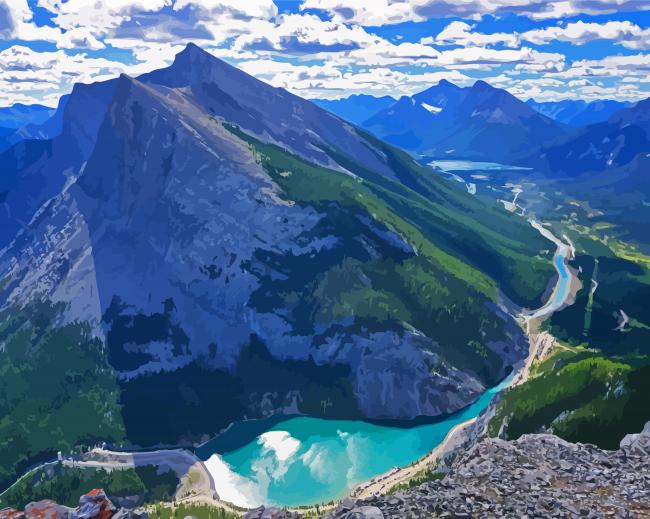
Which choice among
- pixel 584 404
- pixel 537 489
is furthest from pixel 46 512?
pixel 584 404

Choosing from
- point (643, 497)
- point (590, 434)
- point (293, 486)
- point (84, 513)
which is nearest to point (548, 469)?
point (643, 497)

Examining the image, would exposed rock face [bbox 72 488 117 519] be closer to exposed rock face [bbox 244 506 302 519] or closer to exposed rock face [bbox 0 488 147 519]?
exposed rock face [bbox 0 488 147 519]

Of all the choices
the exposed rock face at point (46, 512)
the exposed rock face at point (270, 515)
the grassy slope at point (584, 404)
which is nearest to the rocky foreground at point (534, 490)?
the exposed rock face at point (270, 515)

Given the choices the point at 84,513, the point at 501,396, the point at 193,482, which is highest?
the point at 84,513

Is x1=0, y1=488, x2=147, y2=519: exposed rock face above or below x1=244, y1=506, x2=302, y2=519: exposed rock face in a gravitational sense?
below

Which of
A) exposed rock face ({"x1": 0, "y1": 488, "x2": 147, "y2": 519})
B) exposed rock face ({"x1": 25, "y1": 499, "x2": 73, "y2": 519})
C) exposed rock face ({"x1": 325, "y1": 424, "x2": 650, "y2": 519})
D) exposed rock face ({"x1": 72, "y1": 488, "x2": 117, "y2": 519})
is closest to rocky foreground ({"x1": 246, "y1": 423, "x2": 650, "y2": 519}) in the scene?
exposed rock face ({"x1": 325, "y1": 424, "x2": 650, "y2": 519})

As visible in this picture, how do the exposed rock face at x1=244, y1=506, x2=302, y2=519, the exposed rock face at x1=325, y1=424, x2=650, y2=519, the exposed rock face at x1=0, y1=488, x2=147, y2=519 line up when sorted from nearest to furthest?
the exposed rock face at x1=325, y1=424, x2=650, y2=519 < the exposed rock face at x1=244, y1=506, x2=302, y2=519 < the exposed rock face at x1=0, y1=488, x2=147, y2=519

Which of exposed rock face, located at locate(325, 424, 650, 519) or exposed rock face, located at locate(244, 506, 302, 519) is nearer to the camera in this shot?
exposed rock face, located at locate(325, 424, 650, 519)

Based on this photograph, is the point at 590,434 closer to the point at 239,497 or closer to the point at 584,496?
the point at 584,496
